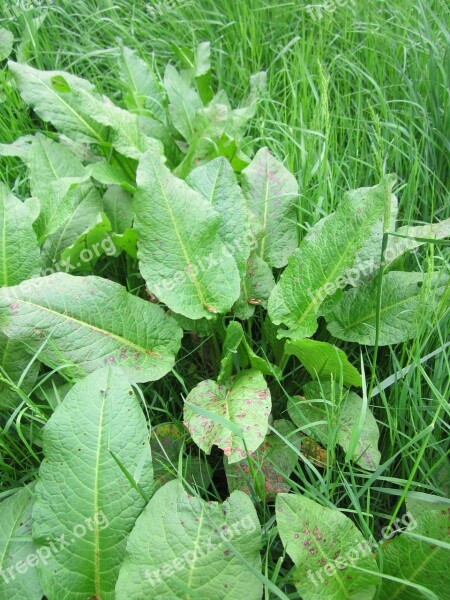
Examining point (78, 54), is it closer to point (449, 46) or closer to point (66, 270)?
point (66, 270)

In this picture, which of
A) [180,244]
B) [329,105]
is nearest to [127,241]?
[180,244]

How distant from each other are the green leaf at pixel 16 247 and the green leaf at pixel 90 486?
47 centimetres

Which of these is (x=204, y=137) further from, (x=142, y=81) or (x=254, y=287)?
(x=254, y=287)

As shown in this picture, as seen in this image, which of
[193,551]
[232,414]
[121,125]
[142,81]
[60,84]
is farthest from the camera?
[142,81]

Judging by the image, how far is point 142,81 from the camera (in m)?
2.32

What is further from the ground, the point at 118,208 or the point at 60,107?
the point at 60,107

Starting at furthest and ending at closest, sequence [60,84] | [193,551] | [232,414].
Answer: [60,84] < [232,414] < [193,551]

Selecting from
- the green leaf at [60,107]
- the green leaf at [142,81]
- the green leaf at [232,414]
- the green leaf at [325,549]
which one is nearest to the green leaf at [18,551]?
the green leaf at [232,414]

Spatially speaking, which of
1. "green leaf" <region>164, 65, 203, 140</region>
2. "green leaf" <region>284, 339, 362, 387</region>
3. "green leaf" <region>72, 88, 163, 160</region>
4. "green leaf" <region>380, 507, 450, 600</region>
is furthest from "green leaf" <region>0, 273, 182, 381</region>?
"green leaf" <region>164, 65, 203, 140</region>

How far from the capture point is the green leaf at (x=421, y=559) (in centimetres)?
122

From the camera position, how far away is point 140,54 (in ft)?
8.60

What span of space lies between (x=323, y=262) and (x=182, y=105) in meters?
0.99

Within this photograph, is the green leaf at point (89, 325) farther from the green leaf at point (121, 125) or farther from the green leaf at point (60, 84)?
the green leaf at point (60, 84)
